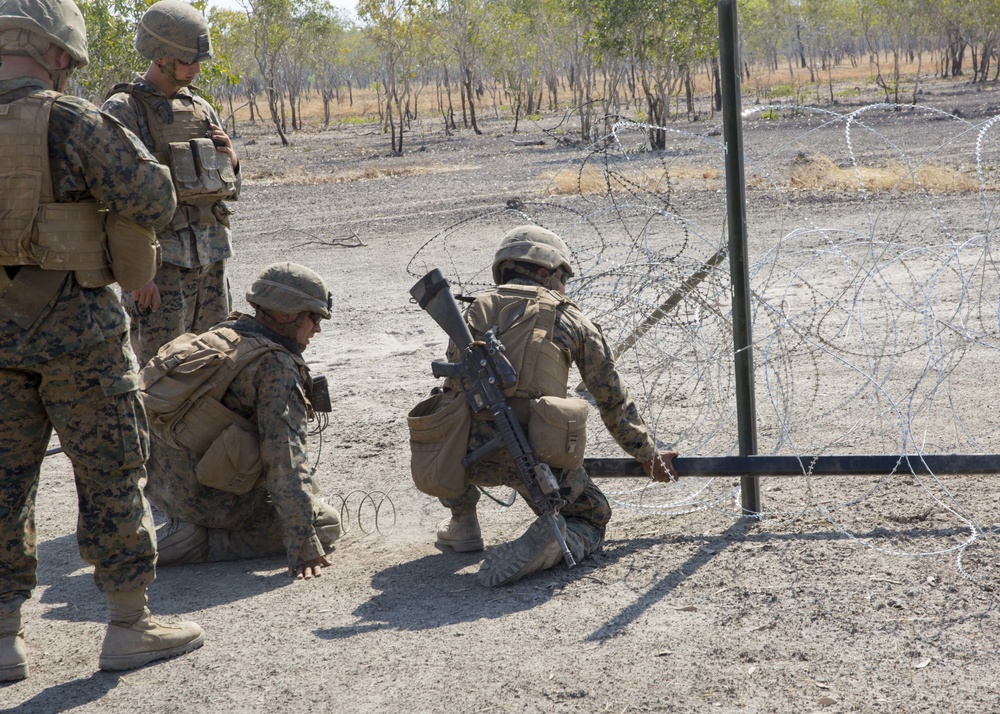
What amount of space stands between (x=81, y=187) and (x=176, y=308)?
1.62 meters

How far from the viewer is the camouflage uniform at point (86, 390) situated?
2867mm

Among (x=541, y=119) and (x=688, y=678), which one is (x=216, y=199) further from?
(x=541, y=119)

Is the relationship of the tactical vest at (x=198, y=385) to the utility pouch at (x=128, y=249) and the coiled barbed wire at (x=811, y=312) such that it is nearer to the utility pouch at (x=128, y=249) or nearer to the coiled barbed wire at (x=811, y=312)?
the utility pouch at (x=128, y=249)

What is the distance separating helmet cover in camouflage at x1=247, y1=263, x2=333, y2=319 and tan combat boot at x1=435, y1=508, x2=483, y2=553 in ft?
3.27

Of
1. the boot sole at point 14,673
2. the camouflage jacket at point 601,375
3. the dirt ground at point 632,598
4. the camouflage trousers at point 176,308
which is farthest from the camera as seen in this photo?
the camouflage trousers at point 176,308

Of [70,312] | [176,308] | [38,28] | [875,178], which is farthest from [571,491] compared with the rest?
[875,178]

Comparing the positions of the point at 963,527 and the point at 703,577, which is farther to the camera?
the point at 963,527

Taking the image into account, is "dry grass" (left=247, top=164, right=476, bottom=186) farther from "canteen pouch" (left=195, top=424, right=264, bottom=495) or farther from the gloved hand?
the gloved hand

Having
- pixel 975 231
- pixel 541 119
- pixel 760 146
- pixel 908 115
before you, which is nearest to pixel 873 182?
pixel 975 231

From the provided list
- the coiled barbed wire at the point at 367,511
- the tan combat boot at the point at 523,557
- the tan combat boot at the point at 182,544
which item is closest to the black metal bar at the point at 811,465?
the tan combat boot at the point at 523,557

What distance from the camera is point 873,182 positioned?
13.6 meters

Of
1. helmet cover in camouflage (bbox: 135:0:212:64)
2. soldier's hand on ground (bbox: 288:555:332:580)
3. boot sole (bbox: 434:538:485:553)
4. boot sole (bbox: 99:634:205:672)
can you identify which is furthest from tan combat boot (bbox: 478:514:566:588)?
helmet cover in camouflage (bbox: 135:0:212:64)

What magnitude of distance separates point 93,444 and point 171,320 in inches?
62.6

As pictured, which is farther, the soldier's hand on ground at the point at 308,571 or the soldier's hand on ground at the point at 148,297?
the soldier's hand on ground at the point at 148,297
